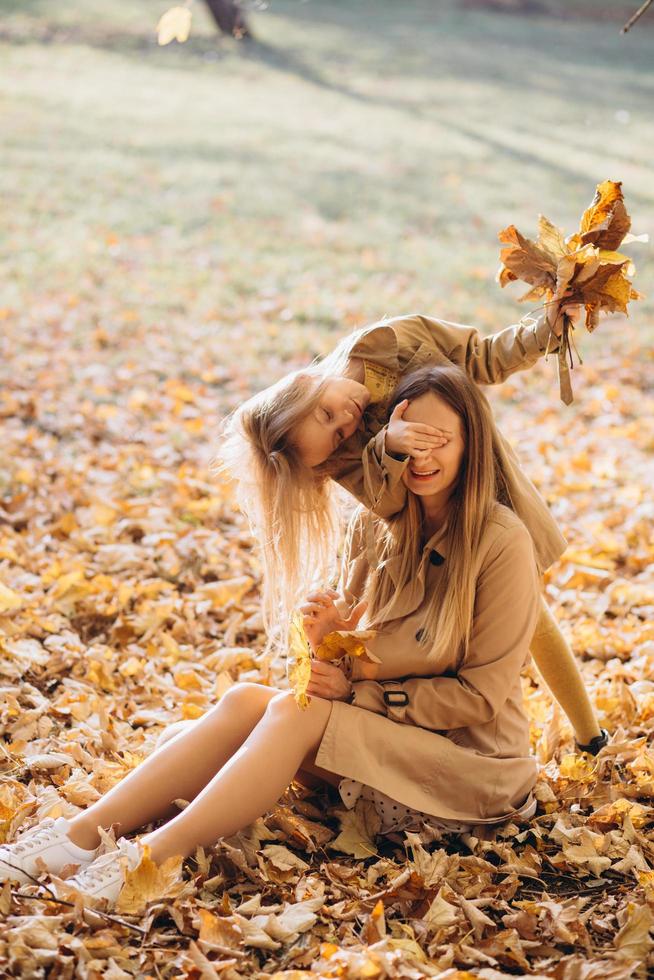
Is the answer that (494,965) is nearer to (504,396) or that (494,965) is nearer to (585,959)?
(585,959)

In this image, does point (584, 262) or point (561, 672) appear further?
point (561, 672)

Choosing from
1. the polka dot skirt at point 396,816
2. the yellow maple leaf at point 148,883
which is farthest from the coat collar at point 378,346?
the yellow maple leaf at point 148,883

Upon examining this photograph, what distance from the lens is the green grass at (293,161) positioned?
8094 millimetres

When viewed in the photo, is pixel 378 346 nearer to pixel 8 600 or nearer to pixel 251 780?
pixel 251 780

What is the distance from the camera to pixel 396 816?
8.54 feet

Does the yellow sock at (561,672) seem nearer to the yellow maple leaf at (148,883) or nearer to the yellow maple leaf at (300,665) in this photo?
the yellow maple leaf at (300,665)

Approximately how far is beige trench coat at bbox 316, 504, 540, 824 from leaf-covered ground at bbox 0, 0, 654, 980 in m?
0.15

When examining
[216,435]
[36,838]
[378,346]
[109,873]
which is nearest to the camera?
[109,873]

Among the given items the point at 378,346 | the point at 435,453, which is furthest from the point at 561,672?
the point at 378,346

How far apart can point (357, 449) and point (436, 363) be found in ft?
1.09

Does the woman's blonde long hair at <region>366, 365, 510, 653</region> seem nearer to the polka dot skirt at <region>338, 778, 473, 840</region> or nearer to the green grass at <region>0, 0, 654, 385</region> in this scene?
the polka dot skirt at <region>338, 778, 473, 840</region>

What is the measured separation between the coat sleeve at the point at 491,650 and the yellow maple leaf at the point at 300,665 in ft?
0.95

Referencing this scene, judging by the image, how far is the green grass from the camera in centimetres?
809

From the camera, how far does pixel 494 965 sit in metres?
2.16
